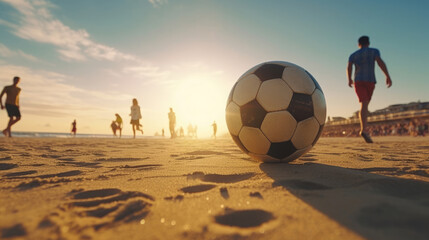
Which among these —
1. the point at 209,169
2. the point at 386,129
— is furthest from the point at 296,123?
the point at 386,129

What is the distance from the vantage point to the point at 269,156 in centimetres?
246

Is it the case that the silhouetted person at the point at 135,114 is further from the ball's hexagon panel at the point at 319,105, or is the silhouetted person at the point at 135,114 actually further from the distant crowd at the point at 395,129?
the distant crowd at the point at 395,129

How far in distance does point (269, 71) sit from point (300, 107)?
1.69 ft

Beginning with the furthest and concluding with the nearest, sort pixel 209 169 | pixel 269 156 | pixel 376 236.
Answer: pixel 269 156
pixel 209 169
pixel 376 236

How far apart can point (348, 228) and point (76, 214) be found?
1215mm

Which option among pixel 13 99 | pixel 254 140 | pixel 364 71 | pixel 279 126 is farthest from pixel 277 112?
pixel 13 99

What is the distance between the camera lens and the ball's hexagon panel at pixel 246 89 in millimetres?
2428

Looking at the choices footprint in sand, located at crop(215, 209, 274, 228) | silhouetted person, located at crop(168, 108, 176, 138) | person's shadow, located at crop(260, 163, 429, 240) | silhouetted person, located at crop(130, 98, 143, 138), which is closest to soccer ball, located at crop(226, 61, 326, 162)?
person's shadow, located at crop(260, 163, 429, 240)

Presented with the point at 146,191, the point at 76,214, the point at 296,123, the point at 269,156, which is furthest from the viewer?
the point at 269,156

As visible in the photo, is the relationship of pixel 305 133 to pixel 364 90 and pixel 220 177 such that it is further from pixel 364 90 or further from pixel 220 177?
pixel 364 90

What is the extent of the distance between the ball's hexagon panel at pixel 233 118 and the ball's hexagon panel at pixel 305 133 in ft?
1.95

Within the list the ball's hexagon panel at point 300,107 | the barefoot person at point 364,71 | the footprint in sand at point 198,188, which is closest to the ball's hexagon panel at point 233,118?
the ball's hexagon panel at point 300,107

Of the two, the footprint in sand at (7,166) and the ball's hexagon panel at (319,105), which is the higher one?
the ball's hexagon panel at (319,105)

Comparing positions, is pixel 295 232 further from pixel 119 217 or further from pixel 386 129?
pixel 386 129
